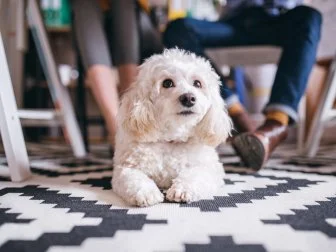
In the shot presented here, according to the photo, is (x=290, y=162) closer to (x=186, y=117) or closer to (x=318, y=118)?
(x=318, y=118)

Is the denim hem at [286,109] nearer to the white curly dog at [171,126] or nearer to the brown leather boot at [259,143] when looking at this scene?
the brown leather boot at [259,143]

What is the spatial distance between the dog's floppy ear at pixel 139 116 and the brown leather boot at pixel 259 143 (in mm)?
392

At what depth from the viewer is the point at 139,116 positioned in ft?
2.96

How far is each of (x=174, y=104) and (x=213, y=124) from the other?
0.46 ft

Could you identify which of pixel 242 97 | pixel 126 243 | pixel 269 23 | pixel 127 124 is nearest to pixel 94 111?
pixel 242 97

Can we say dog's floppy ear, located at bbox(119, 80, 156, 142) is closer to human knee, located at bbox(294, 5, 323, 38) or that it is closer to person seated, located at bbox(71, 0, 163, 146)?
person seated, located at bbox(71, 0, 163, 146)

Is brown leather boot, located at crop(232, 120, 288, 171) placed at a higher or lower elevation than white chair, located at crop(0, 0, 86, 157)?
lower

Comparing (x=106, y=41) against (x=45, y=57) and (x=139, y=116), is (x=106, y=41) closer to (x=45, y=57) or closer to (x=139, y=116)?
(x=45, y=57)

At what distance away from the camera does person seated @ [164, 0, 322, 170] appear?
1.19 metres

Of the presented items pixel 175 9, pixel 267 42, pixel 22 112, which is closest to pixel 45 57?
pixel 22 112

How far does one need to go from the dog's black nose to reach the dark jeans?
49 cm

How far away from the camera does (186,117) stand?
92 cm

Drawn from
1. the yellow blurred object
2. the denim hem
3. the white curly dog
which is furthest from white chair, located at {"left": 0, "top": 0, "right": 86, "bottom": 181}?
the denim hem

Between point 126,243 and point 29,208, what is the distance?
311 millimetres
